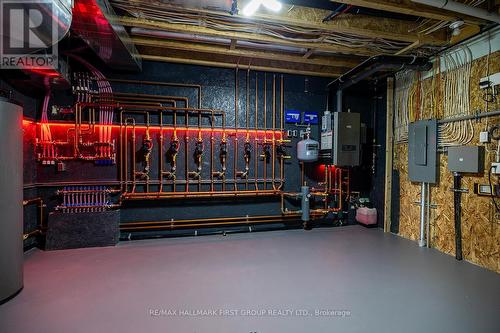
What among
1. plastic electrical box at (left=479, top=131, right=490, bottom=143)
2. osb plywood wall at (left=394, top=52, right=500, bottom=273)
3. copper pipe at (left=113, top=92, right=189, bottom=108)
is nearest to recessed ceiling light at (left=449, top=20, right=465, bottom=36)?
osb plywood wall at (left=394, top=52, right=500, bottom=273)

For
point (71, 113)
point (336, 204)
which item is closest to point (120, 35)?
point (71, 113)

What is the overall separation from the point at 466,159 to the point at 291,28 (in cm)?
268

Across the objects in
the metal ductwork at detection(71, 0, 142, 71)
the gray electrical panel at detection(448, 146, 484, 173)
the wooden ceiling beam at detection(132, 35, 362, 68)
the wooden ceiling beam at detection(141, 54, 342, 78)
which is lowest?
the gray electrical panel at detection(448, 146, 484, 173)

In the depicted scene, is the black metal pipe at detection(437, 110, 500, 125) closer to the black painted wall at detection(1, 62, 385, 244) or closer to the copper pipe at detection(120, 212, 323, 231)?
the black painted wall at detection(1, 62, 385, 244)

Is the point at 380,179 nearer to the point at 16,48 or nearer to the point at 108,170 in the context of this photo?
the point at 108,170

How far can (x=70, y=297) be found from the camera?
2.27m

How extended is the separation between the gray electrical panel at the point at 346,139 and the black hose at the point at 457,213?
56.4 inches

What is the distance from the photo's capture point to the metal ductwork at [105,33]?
2.33 meters

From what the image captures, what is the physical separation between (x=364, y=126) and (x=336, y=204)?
5.11ft

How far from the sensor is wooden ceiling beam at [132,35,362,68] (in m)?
3.46

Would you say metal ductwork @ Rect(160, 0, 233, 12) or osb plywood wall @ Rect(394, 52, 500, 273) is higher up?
metal ductwork @ Rect(160, 0, 233, 12)

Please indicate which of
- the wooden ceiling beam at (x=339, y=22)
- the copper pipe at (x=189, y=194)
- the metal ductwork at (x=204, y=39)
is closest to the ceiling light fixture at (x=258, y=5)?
the wooden ceiling beam at (x=339, y=22)

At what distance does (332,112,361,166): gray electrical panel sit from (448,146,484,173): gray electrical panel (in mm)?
1377

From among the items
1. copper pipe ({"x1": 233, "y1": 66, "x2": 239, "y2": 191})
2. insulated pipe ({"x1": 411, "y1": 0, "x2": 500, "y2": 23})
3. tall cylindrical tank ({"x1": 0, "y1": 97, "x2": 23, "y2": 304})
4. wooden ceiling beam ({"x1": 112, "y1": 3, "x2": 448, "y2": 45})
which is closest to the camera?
tall cylindrical tank ({"x1": 0, "y1": 97, "x2": 23, "y2": 304})
